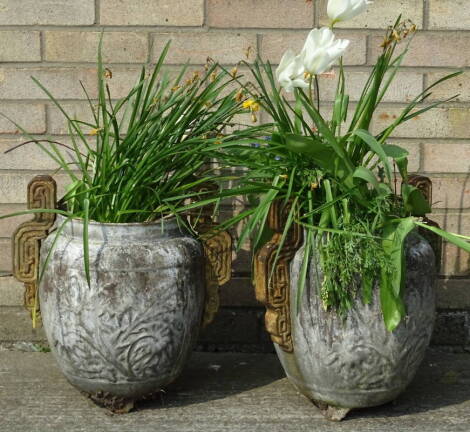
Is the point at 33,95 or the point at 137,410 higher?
the point at 33,95

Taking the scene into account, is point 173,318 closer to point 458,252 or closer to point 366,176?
point 366,176

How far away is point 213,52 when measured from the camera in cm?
349

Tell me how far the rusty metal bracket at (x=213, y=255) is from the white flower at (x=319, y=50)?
25.2 inches

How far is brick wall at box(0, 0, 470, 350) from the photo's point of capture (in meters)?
3.47

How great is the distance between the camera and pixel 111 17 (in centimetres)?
347

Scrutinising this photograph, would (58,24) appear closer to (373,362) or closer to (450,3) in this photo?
(450,3)

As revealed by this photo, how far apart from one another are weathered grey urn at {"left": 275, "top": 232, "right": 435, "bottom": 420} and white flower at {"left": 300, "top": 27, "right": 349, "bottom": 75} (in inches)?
24.3

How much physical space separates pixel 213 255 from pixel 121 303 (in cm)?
41

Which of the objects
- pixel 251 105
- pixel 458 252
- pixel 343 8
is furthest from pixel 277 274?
pixel 458 252

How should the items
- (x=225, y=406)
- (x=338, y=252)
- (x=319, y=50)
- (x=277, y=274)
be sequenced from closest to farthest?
(x=319, y=50) → (x=338, y=252) → (x=277, y=274) → (x=225, y=406)

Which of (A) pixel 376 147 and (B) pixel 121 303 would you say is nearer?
(A) pixel 376 147

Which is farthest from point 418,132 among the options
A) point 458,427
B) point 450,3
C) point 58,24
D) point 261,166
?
point 58,24

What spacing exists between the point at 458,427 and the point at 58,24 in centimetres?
215

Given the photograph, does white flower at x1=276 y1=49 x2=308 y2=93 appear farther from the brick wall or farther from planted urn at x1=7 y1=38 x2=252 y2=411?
the brick wall
